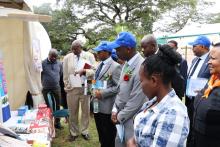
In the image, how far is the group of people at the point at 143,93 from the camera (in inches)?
Answer: 63.7

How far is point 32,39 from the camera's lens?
16.9 ft

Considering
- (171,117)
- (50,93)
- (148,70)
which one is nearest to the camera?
(171,117)

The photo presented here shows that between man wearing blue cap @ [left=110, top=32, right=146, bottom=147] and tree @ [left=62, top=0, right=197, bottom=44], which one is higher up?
tree @ [left=62, top=0, right=197, bottom=44]

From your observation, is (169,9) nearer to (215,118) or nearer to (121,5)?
(121,5)

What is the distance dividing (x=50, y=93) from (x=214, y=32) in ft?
25.1

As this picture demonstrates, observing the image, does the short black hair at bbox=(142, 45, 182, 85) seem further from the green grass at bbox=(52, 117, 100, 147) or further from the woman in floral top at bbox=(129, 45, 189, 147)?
the green grass at bbox=(52, 117, 100, 147)

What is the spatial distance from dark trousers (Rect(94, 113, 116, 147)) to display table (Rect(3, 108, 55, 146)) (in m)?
0.71

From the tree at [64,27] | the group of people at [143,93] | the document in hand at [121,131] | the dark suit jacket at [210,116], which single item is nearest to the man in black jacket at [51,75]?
the group of people at [143,93]

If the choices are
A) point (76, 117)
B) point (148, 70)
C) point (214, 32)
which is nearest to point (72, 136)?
point (76, 117)

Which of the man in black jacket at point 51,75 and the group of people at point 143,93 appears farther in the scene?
the man in black jacket at point 51,75

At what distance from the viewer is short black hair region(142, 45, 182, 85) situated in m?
1.68

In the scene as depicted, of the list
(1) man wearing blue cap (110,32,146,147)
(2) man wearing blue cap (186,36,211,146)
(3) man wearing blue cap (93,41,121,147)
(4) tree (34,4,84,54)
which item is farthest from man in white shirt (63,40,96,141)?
(4) tree (34,4,84,54)

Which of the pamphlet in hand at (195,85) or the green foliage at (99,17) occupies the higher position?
the green foliage at (99,17)

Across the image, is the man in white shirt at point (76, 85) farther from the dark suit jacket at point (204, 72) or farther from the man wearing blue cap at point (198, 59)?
the dark suit jacket at point (204, 72)
